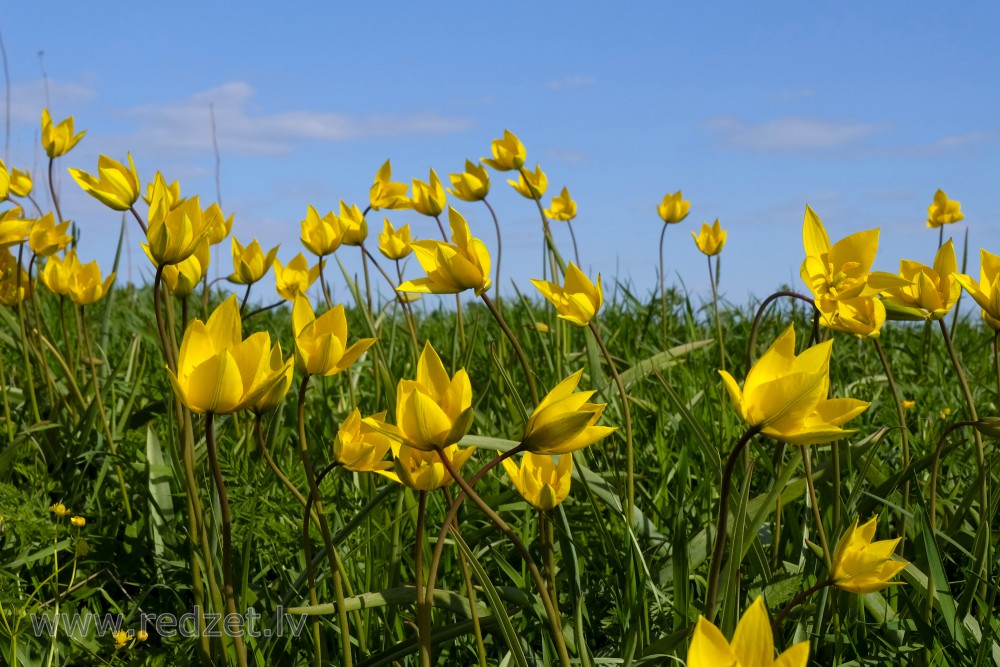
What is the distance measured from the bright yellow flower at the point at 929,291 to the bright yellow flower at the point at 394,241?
1375 mm

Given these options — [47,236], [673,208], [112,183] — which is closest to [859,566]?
[112,183]

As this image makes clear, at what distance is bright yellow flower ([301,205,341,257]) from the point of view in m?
2.25

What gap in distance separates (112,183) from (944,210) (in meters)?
3.37

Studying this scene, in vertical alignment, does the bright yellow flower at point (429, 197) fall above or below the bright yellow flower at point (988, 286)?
above

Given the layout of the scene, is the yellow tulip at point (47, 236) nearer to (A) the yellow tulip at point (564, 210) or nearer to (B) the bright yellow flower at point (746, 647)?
(A) the yellow tulip at point (564, 210)

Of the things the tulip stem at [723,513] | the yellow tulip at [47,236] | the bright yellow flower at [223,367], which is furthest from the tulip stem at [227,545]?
the yellow tulip at [47,236]

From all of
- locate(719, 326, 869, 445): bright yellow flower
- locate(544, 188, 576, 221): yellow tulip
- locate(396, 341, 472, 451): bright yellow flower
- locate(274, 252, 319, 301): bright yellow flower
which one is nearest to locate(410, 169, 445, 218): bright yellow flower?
locate(274, 252, 319, 301): bright yellow flower

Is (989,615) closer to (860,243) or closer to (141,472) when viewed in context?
(860,243)

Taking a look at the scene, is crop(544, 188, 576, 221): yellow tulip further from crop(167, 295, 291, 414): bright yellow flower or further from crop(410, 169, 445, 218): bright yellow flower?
crop(167, 295, 291, 414): bright yellow flower

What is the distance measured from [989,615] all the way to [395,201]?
74.2 inches

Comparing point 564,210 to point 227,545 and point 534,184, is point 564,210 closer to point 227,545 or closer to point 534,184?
point 534,184

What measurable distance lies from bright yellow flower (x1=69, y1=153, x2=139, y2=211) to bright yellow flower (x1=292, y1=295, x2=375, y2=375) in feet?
2.14

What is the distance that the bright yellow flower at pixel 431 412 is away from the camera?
0.96 m

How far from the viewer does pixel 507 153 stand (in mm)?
2926
